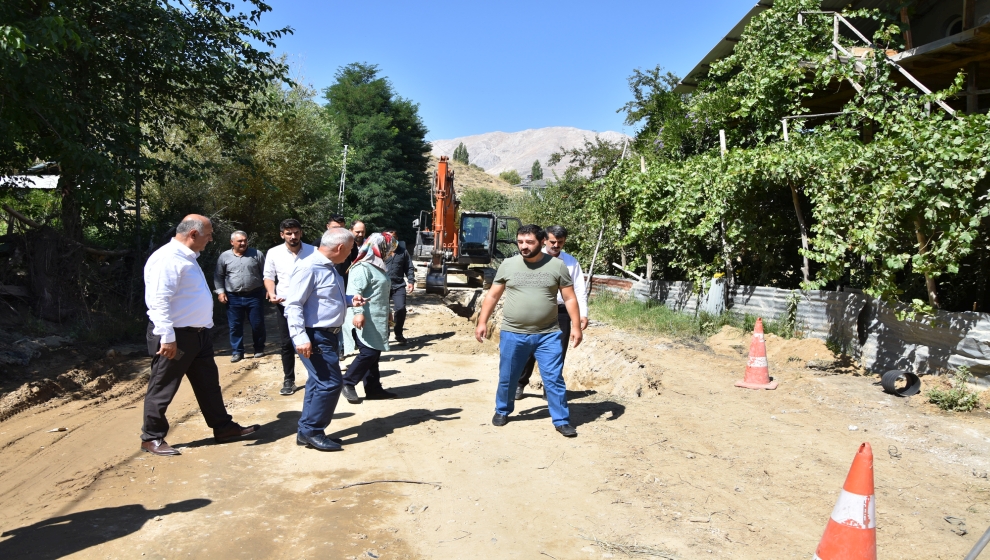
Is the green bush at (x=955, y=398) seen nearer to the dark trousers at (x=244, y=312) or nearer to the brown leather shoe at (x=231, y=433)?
the brown leather shoe at (x=231, y=433)

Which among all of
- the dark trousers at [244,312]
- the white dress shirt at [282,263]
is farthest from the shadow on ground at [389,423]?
the dark trousers at [244,312]

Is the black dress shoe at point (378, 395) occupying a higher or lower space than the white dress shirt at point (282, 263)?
lower

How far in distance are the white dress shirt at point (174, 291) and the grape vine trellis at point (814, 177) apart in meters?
6.89

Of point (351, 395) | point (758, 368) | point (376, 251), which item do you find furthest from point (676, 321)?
point (351, 395)

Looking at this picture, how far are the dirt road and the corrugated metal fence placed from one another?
753mm

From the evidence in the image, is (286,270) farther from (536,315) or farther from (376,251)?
(536,315)

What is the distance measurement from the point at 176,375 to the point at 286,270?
7.66 ft

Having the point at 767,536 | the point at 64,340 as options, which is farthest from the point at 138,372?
the point at 767,536

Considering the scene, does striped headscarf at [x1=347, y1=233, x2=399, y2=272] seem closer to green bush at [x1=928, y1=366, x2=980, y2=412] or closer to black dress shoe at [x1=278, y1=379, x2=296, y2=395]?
black dress shoe at [x1=278, y1=379, x2=296, y2=395]

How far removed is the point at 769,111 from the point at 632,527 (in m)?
10.7

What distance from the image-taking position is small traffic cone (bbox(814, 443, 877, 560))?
122 inches

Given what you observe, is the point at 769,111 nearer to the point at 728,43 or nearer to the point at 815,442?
the point at 728,43

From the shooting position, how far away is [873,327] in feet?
29.2

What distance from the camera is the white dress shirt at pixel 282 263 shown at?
7273 millimetres
